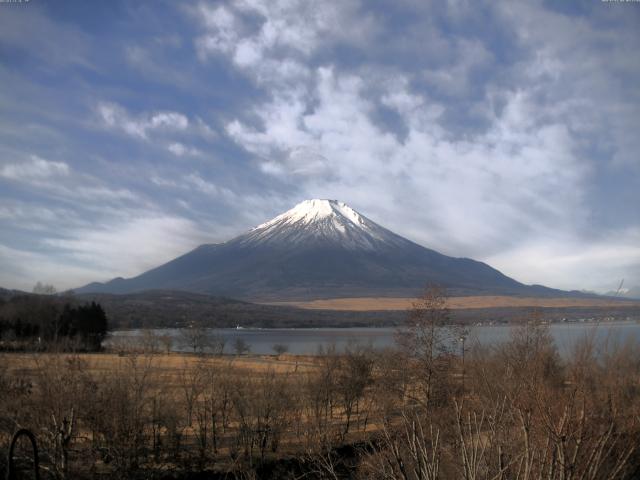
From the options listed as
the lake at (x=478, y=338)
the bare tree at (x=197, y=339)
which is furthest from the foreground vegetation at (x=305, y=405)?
the bare tree at (x=197, y=339)

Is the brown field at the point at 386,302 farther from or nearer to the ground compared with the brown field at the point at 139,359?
farther from the ground

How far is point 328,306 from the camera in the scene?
172 m

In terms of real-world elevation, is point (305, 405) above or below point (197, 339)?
above

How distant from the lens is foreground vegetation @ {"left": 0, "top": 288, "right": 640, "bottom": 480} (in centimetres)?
1063

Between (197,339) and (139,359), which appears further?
(197,339)

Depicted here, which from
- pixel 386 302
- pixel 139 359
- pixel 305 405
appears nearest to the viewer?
pixel 305 405

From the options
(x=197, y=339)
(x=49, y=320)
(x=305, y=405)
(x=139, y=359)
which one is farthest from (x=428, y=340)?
(x=49, y=320)

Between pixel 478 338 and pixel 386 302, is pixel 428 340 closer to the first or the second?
pixel 478 338

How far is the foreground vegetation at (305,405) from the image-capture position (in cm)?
1063

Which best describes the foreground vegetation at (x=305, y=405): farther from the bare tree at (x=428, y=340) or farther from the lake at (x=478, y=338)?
the lake at (x=478, y=338)

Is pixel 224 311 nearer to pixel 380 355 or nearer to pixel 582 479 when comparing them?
pixel 380 355

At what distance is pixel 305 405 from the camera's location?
20.1 metres

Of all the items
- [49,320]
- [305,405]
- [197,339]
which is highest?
[49,320]

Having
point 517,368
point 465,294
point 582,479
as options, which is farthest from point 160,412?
point 465,294
